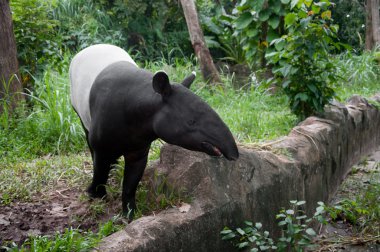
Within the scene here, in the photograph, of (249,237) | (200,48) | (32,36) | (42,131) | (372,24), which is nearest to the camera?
(249,237)

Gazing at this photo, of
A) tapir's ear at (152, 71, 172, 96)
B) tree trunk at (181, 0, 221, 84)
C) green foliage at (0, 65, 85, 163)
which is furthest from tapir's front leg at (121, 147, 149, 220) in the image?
tree trunk at (181, 0, 221, 84)

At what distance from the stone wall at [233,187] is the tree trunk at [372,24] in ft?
32.5

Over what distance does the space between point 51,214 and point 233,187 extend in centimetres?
148

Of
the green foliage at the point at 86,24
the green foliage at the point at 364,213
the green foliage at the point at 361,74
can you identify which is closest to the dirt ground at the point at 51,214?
the green foliage at the point at 364,213

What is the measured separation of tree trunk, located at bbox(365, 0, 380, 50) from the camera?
48.3ft

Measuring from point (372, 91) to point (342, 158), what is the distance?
15.4 feet

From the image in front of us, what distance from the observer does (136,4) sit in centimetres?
1259

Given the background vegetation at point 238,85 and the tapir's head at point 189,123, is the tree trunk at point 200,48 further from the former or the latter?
the tapir's head at point 189,123

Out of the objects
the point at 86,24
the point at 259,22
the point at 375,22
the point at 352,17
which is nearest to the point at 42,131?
the point at 259,22

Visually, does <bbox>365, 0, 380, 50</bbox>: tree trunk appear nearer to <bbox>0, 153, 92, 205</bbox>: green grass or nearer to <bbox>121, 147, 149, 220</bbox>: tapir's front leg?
<bbox>0, 153, 92, 205</bbox>: green grass

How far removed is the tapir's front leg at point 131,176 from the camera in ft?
12.2

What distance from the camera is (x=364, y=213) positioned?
16.8 feet

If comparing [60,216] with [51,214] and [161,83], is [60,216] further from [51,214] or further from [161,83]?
[161,83]

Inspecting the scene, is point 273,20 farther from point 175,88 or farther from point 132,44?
point 175,88
